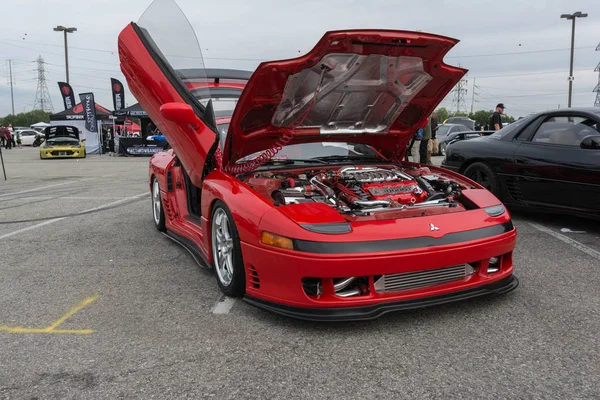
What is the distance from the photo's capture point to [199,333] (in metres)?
2.83

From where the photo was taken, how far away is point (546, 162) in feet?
17.2

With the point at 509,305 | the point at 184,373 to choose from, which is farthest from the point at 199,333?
the point at 509,305

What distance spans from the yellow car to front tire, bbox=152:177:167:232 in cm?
1870

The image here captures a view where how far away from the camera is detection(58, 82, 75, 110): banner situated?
2795 cm

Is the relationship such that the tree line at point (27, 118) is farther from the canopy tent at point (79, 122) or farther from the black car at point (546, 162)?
the black car at point (546, 162)

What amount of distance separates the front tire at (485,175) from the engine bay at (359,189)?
7.08 ft

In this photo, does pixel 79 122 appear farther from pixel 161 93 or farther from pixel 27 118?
pixel 27 118

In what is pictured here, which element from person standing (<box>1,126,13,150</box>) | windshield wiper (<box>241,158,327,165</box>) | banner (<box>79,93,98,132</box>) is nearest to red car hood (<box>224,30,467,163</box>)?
windshield wiper (<box>241,158,327,165</box>)

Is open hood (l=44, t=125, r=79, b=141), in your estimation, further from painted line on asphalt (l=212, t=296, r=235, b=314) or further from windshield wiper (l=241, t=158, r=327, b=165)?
painted line on asphalt (l=212, t=296, r=235, b=314)

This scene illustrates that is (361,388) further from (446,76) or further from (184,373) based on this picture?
(446,76)

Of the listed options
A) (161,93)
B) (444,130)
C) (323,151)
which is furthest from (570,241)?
(444,130)

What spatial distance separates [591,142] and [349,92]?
2.72m

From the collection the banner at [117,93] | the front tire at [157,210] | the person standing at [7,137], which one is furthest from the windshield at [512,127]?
the person standing at [7,137]

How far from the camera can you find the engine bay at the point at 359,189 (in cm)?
332
